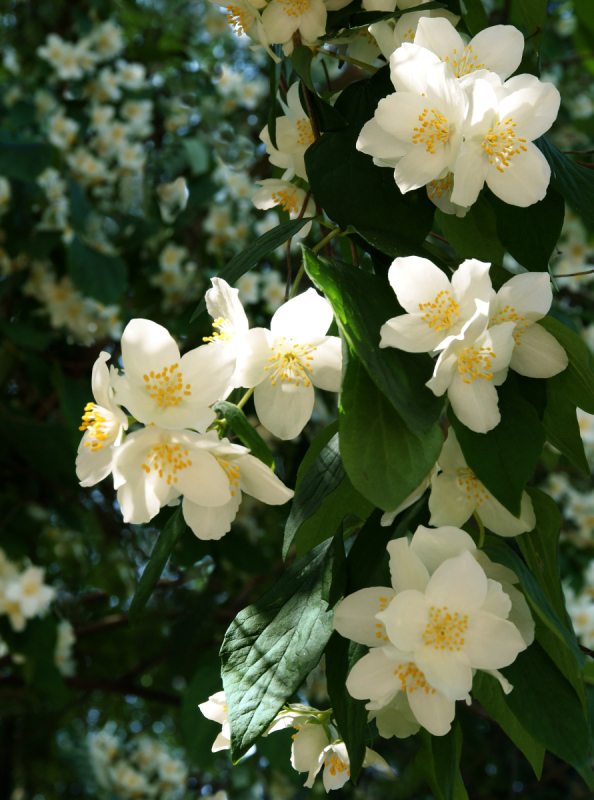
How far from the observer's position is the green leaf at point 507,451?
1.37 feet

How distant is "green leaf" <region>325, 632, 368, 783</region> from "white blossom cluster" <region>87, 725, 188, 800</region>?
2946 mm

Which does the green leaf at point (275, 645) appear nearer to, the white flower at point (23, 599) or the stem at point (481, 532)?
the stem at point (481, 532)

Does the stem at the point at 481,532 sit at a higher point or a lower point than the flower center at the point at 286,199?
lower

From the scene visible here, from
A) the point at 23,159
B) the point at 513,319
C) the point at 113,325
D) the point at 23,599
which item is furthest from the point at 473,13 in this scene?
the point at 113,325

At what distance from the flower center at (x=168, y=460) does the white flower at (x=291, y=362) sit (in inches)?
2.7

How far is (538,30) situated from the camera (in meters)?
0.65

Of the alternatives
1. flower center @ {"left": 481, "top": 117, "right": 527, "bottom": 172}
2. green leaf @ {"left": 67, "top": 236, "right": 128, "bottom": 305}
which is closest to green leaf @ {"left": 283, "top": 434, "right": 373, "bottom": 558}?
flower center @ {"left": 481, "top": 117, "right": 527, "bottom": 172}

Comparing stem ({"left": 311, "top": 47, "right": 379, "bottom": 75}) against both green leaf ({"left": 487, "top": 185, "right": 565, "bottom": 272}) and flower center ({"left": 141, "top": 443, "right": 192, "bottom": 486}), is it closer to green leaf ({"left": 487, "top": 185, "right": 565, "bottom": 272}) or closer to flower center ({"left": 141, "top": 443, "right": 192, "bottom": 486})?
green leaf ({"left": 487, "top": 185, "right": 565, "bottom": 272})

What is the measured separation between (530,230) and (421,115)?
12 centimetres

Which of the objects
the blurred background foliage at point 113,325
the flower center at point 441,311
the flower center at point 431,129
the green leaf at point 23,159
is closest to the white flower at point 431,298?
the flower center at point 441,311

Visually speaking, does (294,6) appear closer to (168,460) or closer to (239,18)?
(239,18)

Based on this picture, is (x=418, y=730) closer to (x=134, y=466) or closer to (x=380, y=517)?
(x=380, y=517)

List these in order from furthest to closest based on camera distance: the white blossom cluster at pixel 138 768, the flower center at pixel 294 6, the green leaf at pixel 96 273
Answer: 1. the white blossom cluster at pixel 138 768
2. the green leaf at pixel 96 273
3. the flower center at pixel 294 6

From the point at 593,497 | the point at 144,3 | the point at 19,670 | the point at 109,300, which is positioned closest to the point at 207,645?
the point at 19,670
